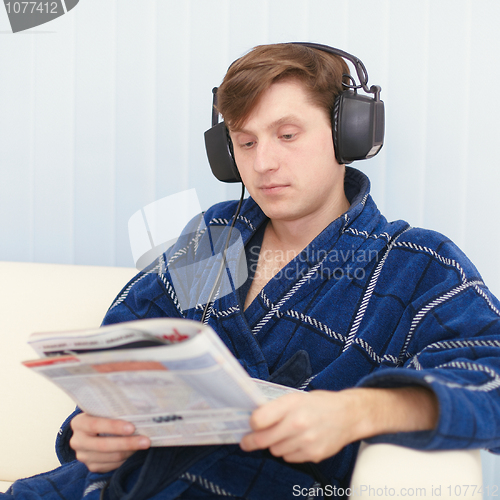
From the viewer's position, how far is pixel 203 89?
60.2 inches

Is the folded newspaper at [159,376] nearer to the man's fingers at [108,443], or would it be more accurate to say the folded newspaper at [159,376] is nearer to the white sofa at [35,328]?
the man's fingers at [108,443]

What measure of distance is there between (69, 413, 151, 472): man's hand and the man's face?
1.92 ft

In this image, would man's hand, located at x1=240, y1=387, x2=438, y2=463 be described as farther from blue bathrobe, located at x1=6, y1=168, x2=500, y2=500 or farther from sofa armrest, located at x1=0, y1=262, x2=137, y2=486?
sofa armrest, located at x1=0, y1=262, x2=137, y2=486

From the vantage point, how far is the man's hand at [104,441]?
717 mm

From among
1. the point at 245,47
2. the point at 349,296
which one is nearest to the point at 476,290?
the point at 349,296

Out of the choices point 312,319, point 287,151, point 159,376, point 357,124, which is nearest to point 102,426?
point 159,376

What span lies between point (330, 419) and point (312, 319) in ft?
1.16

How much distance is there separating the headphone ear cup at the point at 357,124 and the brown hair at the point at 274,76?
5cm

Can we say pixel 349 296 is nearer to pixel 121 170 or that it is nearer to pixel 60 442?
pixel 60 442

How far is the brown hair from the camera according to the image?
1031mm

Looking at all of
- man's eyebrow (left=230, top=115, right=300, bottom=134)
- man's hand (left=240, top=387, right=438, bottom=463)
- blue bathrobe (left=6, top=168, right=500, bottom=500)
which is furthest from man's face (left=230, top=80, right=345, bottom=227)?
man's hand (left=240, top=387, right=438, bottom=463)

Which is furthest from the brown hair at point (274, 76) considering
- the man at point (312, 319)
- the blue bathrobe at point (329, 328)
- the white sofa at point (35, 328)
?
the white sofa at point (35, 328)

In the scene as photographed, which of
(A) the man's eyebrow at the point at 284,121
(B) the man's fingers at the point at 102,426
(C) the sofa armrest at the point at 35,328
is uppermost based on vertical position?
(A) the man's eyebrow at the point at 284,121

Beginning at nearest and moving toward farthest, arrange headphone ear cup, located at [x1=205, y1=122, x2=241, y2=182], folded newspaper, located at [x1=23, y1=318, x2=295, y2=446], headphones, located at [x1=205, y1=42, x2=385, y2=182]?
folded newspaper, located at [x1=23, y1=318, x2=295, y2=446] → headphones, located at [x1=205, y1=42, x2=385, y2=182] → headphone ear cup, located at [x1=205, y1=122, x2=241, y2=182]
